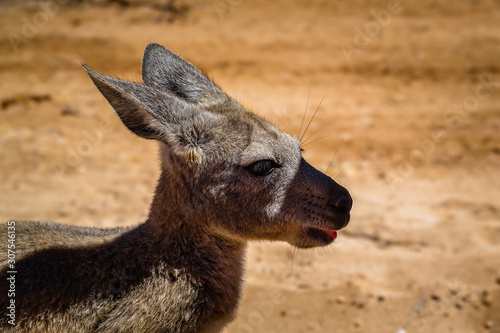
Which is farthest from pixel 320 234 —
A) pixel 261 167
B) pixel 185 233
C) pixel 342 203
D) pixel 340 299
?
pixel 340 299

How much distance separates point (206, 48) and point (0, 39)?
491cm

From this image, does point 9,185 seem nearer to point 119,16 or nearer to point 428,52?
point 119,16

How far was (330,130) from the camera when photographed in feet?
28.5

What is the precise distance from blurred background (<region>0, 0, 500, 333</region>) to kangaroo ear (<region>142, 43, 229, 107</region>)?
1805mm

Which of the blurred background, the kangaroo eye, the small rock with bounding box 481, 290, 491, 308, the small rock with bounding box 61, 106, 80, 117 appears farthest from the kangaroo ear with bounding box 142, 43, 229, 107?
the small rock with bounding box 61, 106, 80, 117

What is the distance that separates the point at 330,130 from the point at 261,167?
5.57 metres

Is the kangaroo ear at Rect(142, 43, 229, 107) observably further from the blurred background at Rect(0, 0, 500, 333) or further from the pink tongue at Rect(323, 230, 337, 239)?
the blurred background at Rect(0, 0, 500, 333)

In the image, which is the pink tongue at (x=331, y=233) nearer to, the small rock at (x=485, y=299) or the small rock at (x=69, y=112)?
the small rock at (x=485, y=299)

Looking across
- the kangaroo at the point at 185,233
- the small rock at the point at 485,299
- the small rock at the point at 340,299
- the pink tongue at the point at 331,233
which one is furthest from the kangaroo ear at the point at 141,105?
the small rock at the point at 485,299

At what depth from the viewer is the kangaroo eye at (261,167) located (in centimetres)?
331

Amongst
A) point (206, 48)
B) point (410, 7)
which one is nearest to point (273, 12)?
point (206, 48)

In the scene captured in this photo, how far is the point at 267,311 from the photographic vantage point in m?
4.93

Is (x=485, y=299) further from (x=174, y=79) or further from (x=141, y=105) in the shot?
(x=141, y=105)

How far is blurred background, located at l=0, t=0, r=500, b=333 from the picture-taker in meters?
5.16
